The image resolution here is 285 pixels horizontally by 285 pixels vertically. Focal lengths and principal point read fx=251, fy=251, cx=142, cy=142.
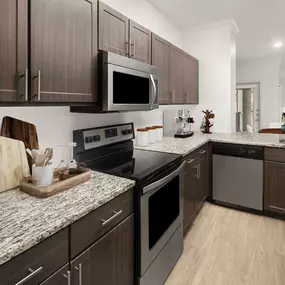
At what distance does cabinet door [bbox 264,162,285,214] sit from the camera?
277 cm

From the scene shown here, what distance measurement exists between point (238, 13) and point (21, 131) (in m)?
3.23

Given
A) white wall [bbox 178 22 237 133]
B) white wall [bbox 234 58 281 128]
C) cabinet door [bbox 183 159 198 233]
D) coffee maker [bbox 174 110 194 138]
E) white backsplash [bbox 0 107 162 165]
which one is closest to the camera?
white backsplash [bbox 0 107 162 165]

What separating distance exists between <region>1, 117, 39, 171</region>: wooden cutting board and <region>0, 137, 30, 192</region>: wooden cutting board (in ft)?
0.21

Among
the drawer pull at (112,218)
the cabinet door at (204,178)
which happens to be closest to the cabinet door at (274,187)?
the cabinet door at (204,178)

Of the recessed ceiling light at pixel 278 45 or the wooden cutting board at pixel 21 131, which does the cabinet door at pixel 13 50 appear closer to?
the wooden cutting board at pixel 21 131

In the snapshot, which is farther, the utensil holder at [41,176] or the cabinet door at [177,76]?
the cabinet door at [177,76]

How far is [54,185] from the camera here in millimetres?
1257

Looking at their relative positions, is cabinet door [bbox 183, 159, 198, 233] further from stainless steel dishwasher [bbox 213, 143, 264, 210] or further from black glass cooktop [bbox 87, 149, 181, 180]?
stainless steel dishwasher [bbox 213, 143, 264, 210]

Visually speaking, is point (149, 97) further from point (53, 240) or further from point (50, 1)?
point (53, 240)

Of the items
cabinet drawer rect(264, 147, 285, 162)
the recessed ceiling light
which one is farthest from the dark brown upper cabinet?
the recessed ceiling light

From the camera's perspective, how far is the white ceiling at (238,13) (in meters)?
3.04

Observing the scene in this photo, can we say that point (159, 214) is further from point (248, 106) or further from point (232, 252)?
point (248, 106)

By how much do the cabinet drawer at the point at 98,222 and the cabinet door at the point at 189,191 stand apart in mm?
1068

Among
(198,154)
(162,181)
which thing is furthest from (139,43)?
(198,154)
